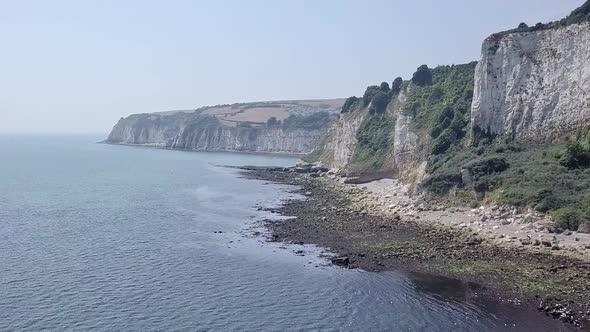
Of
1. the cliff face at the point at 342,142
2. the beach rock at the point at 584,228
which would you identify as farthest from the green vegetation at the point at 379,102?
the beach rock at the point at 584,228

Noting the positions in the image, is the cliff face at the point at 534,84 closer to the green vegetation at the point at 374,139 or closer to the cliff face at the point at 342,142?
the green vegetation at the point at 374,139

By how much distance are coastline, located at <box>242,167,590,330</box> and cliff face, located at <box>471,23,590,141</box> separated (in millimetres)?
16316

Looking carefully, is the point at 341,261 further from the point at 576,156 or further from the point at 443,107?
the point at 443,107

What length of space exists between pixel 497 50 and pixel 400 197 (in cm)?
2117

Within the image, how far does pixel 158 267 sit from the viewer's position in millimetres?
42156

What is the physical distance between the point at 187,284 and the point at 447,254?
65.2 feet

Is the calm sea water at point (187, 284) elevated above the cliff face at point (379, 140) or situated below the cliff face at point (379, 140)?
below

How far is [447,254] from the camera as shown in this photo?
43969 millimetres

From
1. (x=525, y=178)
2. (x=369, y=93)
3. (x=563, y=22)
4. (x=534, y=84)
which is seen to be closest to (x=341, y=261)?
(x=525, y=178)

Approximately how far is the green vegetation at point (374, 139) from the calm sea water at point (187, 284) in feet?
112

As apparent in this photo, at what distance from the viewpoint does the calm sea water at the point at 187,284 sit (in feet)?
102

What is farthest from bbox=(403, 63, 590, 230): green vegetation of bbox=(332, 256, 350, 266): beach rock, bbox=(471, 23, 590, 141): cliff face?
bbox=(332, 256, 350, 266): beach rock

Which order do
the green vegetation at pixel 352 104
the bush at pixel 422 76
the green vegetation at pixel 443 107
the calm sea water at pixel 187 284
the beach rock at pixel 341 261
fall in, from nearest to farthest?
the calm sea water at pixel 187 284
the beach rock at pixel 341 261
the green vegetation at pixel 443 107
the bush at pixel 422 76
the green vegetation at pixel 352 104

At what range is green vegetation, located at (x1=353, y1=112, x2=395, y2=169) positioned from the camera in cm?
9538
